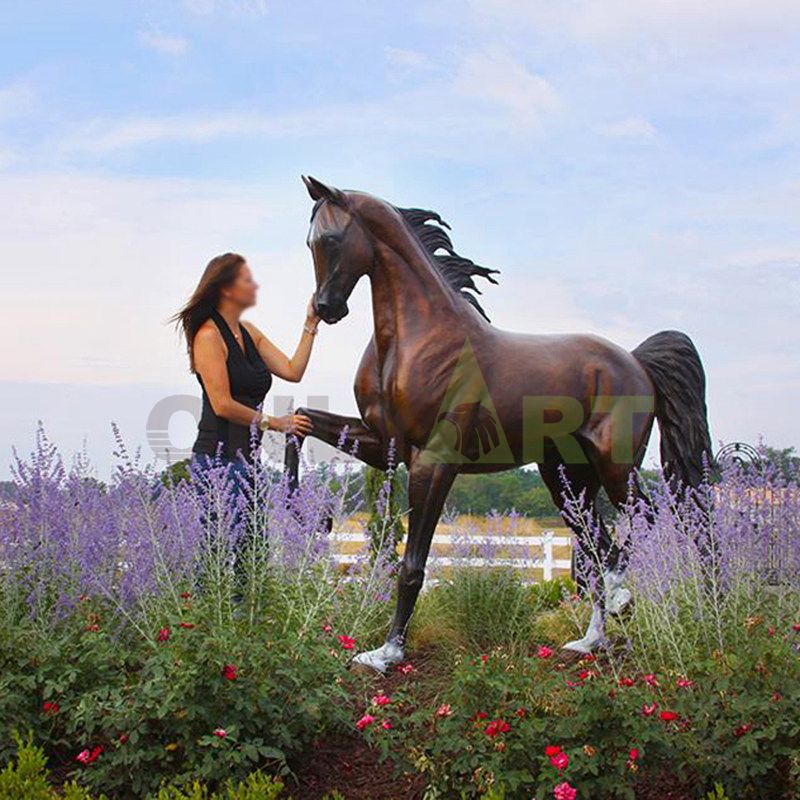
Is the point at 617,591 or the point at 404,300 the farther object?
the point at 617,591

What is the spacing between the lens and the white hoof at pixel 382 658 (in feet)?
17.7

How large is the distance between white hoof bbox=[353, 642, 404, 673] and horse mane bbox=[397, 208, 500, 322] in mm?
2133

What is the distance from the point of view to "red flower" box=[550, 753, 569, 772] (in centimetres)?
337

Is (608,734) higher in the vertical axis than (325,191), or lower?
lower

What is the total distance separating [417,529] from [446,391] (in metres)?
0.81

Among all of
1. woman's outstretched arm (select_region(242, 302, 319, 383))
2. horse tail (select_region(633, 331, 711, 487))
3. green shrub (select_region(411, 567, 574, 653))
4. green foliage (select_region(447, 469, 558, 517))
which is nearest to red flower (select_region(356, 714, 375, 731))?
green shrub (select_region(411, 567, 574, 653))

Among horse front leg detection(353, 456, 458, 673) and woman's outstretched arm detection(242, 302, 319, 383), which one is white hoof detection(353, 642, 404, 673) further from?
woman's outstretched arm detection(242, 302, 319, 383)

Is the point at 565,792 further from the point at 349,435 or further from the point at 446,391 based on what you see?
the point at 349,435

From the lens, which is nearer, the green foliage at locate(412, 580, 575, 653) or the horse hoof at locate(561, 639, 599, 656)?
the horse hoof at locate(561, 639, 599, 656)

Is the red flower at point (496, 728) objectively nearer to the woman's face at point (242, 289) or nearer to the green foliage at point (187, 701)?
the green foliage at point (187, 701)

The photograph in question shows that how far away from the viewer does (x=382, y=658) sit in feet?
18.0

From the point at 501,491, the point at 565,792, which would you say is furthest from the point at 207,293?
the point at 501,491

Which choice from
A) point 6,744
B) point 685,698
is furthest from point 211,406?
point 685,698

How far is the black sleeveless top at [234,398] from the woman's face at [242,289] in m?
0.15
